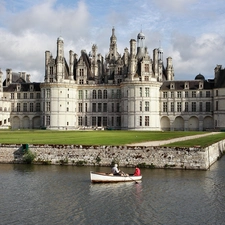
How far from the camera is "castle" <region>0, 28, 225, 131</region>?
263 ft

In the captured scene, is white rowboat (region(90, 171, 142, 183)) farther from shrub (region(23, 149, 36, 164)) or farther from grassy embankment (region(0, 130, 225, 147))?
shrub (region(23, 149, 36, 164))

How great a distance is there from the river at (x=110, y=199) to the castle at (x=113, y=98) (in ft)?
159

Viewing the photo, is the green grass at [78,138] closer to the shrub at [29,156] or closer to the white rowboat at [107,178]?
the shrub at [29,156]

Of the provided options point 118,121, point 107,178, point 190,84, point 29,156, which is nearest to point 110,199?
point 107,178

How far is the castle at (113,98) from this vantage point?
80188mm

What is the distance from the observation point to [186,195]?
2428 centimetres

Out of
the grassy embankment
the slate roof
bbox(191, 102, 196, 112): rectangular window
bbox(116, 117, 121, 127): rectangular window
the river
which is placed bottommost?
the river

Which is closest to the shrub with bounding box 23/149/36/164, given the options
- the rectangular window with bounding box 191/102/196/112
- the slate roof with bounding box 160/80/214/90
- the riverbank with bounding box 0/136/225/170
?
the riverbank with bounding box 0/136/225/170

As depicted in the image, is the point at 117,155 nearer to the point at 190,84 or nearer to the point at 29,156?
the point at 29,156

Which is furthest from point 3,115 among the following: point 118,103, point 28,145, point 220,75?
point 28,145

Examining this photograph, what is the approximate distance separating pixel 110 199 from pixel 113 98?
62592 millimetres

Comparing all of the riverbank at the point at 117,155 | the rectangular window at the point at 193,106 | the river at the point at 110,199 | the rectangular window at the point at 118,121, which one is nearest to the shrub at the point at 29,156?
the riverbank at the point at 117,155

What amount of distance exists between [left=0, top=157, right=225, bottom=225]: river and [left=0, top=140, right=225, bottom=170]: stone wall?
67.9 inches

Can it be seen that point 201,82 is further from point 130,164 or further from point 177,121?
point 130,164
